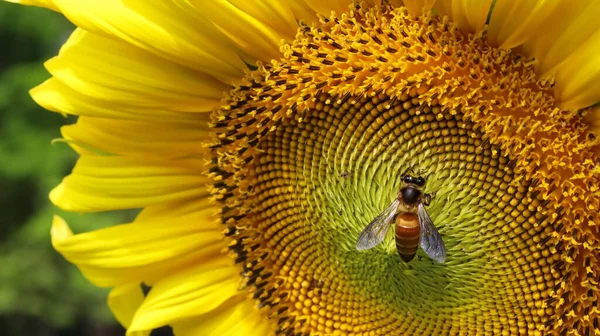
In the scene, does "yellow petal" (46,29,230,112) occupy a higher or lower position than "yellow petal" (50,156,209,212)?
higher

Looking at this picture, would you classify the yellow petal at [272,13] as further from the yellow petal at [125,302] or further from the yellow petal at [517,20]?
the yellow petal at [125,302]

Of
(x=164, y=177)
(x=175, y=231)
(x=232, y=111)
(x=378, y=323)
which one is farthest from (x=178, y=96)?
(x=378, y=323)

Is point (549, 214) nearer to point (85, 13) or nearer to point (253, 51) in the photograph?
point (253, 51)

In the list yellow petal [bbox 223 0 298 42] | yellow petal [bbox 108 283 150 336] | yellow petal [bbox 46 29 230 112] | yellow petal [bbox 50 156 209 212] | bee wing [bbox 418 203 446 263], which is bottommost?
yellow petal [bbox 108 283 150 336]

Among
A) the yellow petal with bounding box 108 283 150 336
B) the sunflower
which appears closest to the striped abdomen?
the sunflower

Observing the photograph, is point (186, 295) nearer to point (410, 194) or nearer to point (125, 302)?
point (125, 302)

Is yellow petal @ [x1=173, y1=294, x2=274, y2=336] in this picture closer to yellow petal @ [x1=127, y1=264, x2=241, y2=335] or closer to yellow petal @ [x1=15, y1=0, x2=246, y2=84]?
yellow petal @ [x1=127, y1=264, x2=241, y2=335]

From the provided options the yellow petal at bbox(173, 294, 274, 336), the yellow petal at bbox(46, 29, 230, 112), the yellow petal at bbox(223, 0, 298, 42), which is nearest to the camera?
the yellow petal at bbox(223, 0, 298, 42)

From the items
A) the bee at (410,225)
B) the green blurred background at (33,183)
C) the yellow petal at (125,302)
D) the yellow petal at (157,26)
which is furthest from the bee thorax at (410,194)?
the green blurred background at (33,183)
